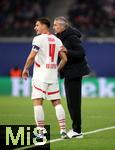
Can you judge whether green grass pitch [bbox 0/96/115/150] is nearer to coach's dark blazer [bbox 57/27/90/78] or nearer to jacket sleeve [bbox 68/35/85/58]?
coach's dark blazer [bbox 57/27/90/78]

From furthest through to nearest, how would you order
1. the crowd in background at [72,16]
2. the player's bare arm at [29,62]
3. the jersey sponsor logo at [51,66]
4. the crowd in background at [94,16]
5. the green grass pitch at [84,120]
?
the crowd in background at [72,16]
the crowd in background at [94,16]
the jersey sponsor logo at [51,66]
the player's bare arm at [29,62]
the green grass pitch at [84,120]

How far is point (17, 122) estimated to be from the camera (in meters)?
15.3

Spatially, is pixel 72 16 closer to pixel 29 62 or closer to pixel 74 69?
pixel 74 69

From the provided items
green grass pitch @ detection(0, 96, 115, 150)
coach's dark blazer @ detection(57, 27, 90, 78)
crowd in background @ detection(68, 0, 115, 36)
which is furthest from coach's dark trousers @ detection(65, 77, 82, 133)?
crowd in background @ detection(68, 0, 115, 36)

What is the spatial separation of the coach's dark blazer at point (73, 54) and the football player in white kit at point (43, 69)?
426 mm

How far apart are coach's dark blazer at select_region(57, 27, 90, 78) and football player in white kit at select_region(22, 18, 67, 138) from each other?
426mm

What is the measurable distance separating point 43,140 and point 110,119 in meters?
5.21

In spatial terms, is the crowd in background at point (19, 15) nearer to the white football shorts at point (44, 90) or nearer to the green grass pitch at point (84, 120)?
the green grass pitch at point (84, 120)

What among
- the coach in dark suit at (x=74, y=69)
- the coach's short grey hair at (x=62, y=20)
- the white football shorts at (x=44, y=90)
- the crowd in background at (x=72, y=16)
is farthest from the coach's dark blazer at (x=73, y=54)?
the crowd in background at (x=72, y=16)

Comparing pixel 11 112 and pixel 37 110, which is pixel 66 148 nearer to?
pixel 37 110

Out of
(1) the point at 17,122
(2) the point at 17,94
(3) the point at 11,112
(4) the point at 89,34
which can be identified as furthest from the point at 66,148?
(4) the point at 89,34

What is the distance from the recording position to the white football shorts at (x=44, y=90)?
11844mm

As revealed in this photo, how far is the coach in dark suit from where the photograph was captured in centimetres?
1245

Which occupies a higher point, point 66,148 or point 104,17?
point 104,17
